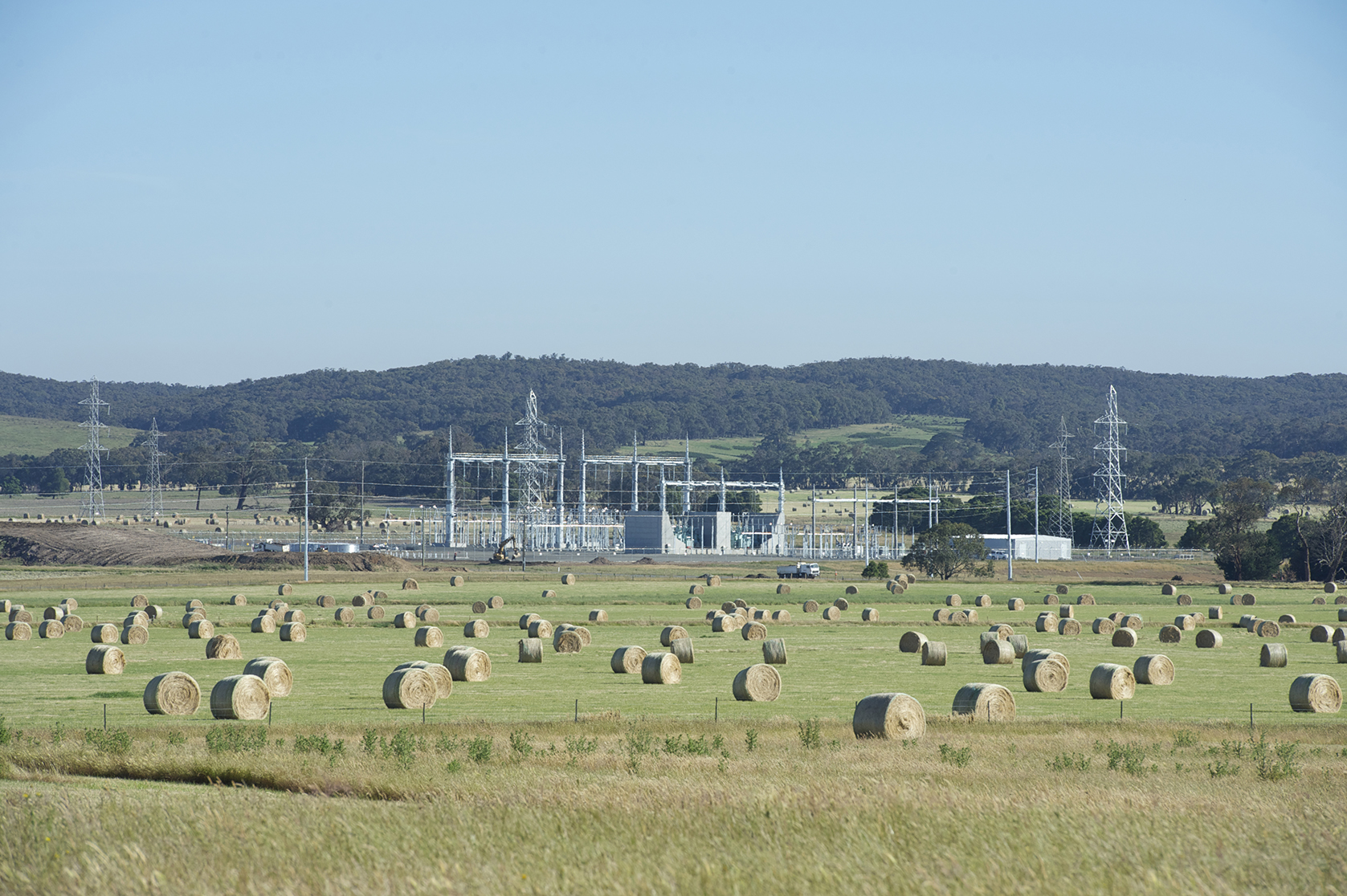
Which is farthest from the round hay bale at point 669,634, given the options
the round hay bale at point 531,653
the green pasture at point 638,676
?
the round hay bale at point 531,653

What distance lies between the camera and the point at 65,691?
1184 inches

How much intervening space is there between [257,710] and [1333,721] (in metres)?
19.9

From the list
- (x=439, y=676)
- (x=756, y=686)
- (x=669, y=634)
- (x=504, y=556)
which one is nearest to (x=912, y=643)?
(x=669, y=634)

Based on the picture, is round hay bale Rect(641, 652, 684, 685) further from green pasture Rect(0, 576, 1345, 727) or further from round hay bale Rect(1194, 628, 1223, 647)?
round hay bale Rect(1194, 628, 1223, 647)

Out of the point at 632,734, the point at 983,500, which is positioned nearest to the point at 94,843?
the point at 632,734

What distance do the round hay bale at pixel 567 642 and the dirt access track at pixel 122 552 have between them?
56.4 m

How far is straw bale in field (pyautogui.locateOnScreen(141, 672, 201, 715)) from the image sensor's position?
26391 mm

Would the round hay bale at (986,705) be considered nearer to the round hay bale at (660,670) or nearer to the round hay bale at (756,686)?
the round hay bale at (756,686)

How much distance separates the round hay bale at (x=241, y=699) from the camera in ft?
84.7

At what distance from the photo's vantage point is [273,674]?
29000 millimetres

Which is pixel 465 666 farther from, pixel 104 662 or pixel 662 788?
pixel 662 788

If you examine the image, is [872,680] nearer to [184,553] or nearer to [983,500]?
[184,553]

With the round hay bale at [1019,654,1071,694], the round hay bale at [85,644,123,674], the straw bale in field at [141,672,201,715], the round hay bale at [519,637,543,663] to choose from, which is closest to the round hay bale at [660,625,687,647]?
the round hay bale at [519,637,543,663]

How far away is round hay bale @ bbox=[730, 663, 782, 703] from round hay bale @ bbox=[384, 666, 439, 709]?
6.38m
